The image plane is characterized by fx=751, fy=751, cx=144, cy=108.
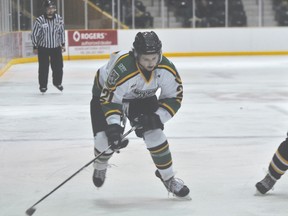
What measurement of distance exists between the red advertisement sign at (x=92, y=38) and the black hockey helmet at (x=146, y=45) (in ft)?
51.2

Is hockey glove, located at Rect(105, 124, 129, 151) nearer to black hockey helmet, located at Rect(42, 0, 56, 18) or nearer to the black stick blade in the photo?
the black stick blade

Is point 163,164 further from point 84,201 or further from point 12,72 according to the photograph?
point 12,72

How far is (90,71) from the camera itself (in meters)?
15.0

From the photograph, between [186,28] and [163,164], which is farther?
[186,28]

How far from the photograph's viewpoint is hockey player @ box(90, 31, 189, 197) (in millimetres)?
3787

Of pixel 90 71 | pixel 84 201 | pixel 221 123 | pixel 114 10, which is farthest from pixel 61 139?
pixel 114 10

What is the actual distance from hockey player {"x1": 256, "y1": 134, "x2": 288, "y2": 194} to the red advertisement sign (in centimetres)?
1538

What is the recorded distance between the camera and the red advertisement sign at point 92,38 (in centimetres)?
1939

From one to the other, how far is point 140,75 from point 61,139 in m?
2.73

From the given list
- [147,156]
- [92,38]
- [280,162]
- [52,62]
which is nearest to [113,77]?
[280,162]

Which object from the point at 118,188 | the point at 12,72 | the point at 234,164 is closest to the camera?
the point at 118,188

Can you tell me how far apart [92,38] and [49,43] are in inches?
359

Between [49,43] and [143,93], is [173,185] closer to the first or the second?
[143,93]

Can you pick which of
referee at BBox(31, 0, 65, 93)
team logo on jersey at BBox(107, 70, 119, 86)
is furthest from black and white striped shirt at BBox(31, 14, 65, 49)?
team logo on jersey at BBox(107, 70, 119, 86)
